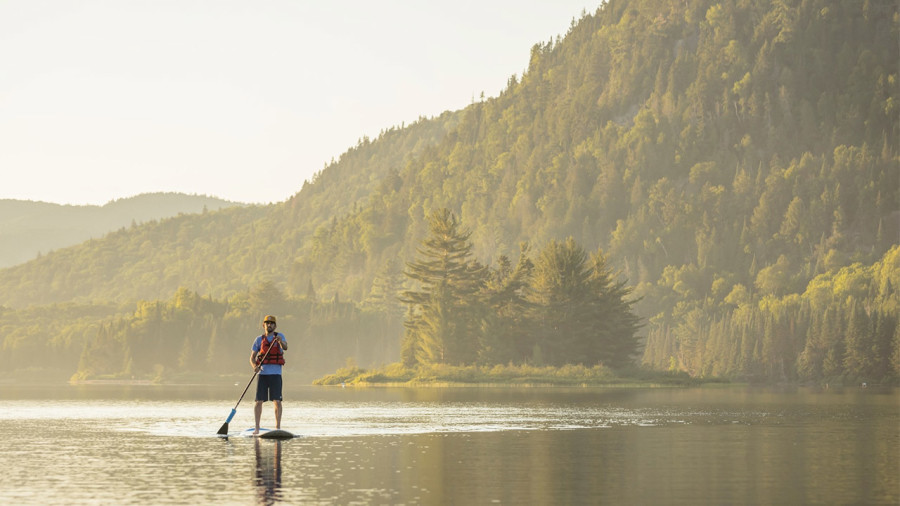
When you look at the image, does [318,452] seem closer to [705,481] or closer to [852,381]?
[705,481]

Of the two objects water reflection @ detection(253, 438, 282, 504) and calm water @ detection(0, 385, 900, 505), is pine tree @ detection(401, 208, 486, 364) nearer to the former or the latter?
calm water @ detection(0, 385, 900, 505)

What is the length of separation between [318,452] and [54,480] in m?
9.39

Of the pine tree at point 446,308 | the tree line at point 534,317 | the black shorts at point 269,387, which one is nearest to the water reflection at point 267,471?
the black shorts at point 269,387

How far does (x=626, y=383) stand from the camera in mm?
149625

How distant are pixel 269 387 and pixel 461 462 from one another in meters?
11.1

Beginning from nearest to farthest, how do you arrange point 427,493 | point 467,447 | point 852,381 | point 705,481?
point 427,493
point 705,481
point 467,447
point 852,381

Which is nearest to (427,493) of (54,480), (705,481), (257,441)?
(705,481)

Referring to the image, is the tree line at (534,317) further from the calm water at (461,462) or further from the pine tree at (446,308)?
the calm water at (461,462)

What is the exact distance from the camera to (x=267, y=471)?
32.6m

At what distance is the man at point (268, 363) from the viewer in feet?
144

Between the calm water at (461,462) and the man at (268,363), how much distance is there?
165 cm

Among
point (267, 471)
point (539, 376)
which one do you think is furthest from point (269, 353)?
point (539, 376)

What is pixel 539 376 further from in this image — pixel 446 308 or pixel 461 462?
pixel 461 462

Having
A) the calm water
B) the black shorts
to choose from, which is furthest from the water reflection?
the black shorts
